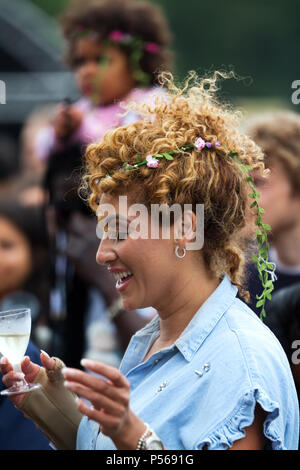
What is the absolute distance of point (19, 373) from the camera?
1958mm

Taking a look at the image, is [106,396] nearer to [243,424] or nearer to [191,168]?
[243,424]

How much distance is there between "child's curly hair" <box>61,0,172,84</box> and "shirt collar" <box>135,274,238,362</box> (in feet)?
9.00

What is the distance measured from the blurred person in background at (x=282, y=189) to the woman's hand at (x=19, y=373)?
1477mm

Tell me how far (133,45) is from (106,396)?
3.31 meters

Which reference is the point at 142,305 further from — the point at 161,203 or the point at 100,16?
the point at 100,16

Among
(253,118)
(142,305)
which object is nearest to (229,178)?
(142,305)

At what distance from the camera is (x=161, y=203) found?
1.83 m

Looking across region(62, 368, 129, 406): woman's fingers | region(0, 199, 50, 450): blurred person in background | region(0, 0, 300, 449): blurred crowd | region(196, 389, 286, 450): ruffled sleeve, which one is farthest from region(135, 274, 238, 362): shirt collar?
region(0, 199, 50, 450): blurred person in background

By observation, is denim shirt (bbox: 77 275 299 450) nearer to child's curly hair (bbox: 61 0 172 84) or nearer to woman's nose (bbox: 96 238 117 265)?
woman's nose (bbox: 96 238 117 265)

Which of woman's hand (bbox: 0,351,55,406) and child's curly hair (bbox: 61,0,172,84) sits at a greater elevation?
child's curly hair (bbox: 61,0,172,84)

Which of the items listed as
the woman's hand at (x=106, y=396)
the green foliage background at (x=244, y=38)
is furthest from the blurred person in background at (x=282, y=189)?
the green foliage background at (x=244, y=38)

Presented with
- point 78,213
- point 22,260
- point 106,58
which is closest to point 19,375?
point 78,213

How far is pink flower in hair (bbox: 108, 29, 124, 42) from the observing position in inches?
174

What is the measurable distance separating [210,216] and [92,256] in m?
2.19
